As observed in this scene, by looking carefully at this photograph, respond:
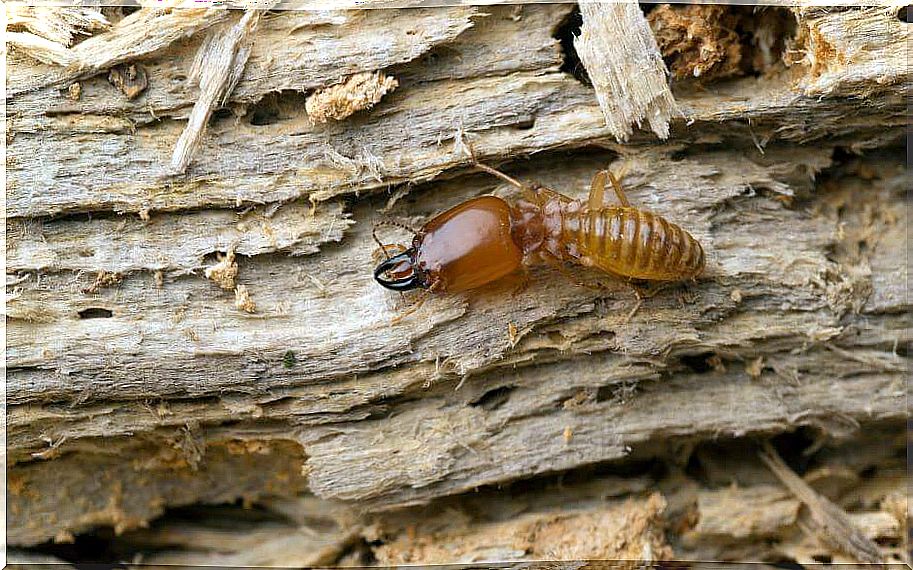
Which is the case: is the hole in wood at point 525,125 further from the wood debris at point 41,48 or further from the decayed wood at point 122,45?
the wood debris at point 41,48

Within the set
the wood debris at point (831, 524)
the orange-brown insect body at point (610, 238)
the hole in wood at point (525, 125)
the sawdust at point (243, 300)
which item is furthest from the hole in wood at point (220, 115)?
the wood debris at point (831, 524)

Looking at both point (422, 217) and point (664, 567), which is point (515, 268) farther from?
point (664, 567)

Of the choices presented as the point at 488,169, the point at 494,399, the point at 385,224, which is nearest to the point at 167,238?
the point at 385,224

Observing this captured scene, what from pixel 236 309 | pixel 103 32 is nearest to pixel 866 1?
pixel 236 309

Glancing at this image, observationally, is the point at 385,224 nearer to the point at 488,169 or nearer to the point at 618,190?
the point at 488,169

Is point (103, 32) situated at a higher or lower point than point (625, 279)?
higher

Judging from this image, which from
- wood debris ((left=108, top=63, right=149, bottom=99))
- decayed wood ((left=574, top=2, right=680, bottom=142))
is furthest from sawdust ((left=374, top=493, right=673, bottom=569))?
wood debris ((left=108, top=63, right=149, bottom=99))
